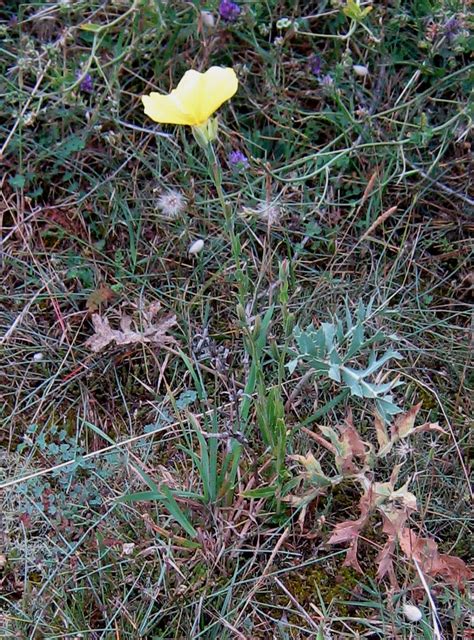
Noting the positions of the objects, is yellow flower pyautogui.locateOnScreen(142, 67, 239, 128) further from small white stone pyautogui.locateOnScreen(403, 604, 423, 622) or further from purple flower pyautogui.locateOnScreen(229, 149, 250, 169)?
small white stone pyautogui.locateOnScreen(403, 604, 423, 622)

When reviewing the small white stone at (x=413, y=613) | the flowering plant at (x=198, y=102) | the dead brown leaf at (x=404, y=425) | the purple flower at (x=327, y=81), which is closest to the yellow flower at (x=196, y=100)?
the flowering plant at (x=198, y=102)

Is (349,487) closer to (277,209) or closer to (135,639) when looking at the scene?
(135,639)

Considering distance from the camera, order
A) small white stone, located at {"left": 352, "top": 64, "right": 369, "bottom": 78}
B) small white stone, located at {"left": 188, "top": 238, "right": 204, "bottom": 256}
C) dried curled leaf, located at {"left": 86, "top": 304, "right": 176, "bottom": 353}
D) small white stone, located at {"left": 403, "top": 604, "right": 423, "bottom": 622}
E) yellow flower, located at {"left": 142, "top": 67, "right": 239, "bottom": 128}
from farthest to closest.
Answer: small white stone, located at {"left": 352, "top": 64, "right": 369, "bottom": 78}
small white stone, located at {"left": 188, "top": 238, "right": 204, "bottom": 256}
dried curled leaf, located at {"left": 86, "top": 304, "right": 176, "bottom": 353}
small white stone, located at {"left": 403, "top": 604, "right": 423, "bottom": 622}
yellow flower, located at {"left": 142, "top": 67, "right": 239, "bottom": 128}

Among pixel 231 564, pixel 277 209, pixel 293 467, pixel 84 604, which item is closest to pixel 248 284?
pixel 277 209

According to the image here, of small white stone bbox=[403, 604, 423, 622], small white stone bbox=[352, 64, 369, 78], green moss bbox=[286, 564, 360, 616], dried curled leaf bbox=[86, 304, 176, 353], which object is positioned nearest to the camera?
small white stone bbox=[403, 604, 423, 622]

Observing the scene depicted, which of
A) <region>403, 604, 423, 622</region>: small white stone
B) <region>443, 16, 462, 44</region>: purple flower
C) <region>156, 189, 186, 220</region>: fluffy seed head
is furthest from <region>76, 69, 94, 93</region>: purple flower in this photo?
<region>403, 604, 423, 622</region>: small white stone

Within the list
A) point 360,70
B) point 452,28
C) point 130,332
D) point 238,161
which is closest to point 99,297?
point 130,332

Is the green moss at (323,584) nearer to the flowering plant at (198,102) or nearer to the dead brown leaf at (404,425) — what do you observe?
the dead brown leaf at (404,425)

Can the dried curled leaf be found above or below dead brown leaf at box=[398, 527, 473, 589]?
above
